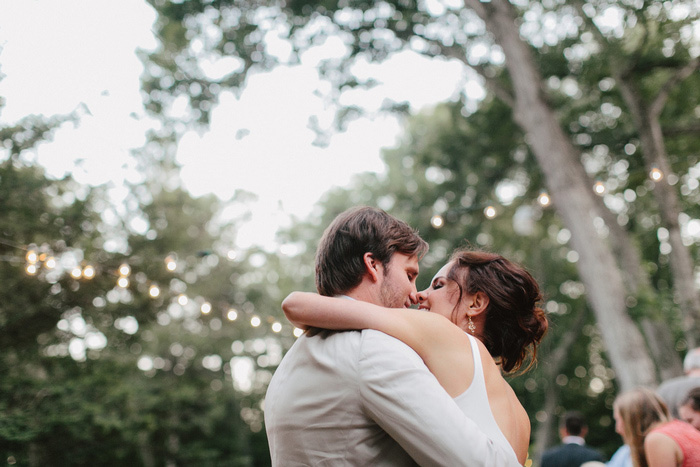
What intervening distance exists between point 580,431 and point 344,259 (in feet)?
18.7

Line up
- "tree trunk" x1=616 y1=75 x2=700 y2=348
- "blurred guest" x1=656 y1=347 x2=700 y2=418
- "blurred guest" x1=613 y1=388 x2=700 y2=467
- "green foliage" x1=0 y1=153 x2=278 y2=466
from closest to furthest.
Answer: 1. "blurred guest" x1=613 y1=388 x2=700 y2=467
2. "blurred guest" x1=656 y1=347 x2=700 y2=418
3. "green foliage" x1=0 y1=153 x2=278 y2=466
4. "tree trunk" x1=616 y1=75 x2=700 y2=348

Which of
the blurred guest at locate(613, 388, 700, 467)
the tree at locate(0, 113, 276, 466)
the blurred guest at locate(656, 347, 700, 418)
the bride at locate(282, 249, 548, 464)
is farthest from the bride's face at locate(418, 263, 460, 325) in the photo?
the tree at locate(0, 113, 276, 466)

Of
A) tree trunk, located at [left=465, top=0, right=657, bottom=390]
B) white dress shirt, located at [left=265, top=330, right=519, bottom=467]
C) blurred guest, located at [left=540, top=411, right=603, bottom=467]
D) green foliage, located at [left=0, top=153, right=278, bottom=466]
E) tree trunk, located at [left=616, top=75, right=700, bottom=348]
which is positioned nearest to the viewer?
white dress shirt, located at [left=265, top=330, right=519, bottom=467]

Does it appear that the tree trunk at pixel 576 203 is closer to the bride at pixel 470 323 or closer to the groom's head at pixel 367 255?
the bride at pixel 470 323

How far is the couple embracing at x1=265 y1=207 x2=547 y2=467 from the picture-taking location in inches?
49.0

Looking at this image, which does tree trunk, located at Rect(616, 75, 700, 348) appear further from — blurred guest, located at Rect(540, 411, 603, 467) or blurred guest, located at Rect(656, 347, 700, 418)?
blurred guest, located at Rect(656, 347, 700, 418)

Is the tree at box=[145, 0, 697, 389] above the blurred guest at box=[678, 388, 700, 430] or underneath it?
above

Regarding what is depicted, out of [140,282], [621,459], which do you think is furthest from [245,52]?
[621,459]

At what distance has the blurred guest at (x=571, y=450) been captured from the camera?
5.93m

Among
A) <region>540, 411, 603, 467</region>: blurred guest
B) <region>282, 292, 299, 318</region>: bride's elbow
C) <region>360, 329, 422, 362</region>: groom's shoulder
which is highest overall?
<region>282, 292, 299, 318</region>: bride's elbow

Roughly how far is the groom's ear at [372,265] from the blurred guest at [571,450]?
5.29m

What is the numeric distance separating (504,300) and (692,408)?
8.97ft

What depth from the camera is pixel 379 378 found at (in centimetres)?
127

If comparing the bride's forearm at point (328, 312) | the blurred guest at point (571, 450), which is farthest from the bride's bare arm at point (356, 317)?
the blurred guest at point (571, 450)
